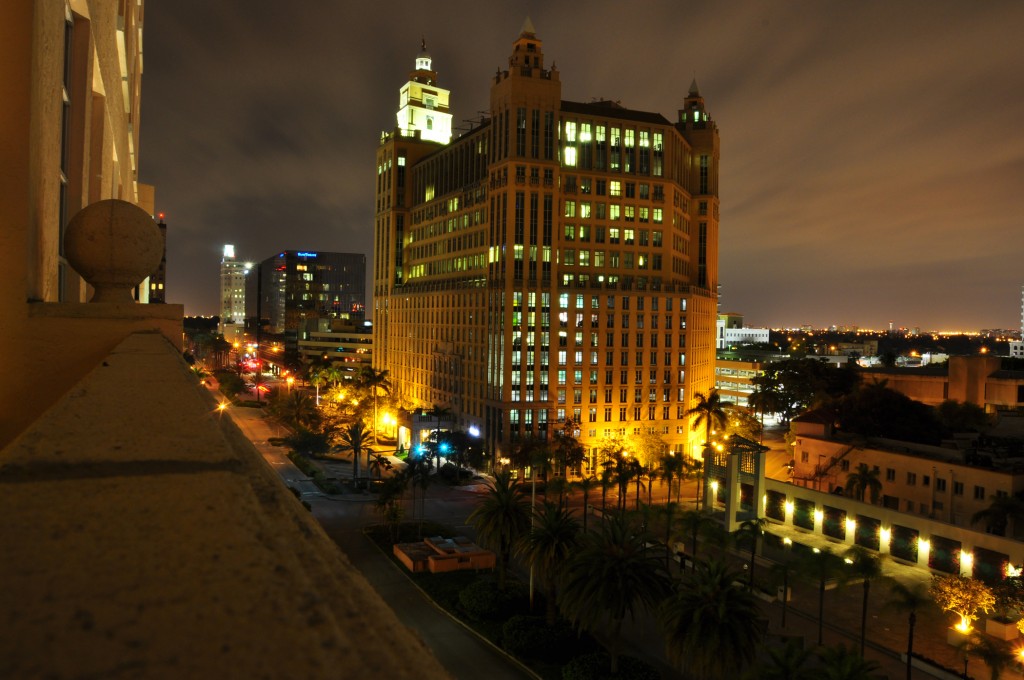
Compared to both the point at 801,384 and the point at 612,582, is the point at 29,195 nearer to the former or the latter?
the point at 612,582

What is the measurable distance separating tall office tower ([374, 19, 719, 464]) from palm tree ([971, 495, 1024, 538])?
3926 centimetres

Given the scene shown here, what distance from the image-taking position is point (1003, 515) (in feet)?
125

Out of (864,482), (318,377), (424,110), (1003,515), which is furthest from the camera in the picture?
(424,110)

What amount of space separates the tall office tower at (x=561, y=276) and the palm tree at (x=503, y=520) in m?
36.7

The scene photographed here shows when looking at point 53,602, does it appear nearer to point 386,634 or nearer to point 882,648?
point 386,634

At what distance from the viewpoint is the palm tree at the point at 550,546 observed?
29750mm

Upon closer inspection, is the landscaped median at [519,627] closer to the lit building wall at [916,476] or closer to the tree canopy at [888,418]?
the lit building wall at [916,476]

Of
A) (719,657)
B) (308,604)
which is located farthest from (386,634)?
(719,657)

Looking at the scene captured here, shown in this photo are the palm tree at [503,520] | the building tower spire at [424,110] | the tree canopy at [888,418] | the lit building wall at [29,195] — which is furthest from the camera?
the building tower spire at [424,110]

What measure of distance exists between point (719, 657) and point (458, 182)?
78383 millimetres

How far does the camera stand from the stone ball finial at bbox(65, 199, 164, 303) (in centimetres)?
692

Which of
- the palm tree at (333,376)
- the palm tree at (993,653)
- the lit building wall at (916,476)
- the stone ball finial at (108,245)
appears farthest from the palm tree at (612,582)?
the palm tree at (333,376)

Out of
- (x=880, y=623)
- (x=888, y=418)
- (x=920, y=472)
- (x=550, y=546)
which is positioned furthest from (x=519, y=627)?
(x=888, y=418)

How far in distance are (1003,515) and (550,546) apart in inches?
1092
